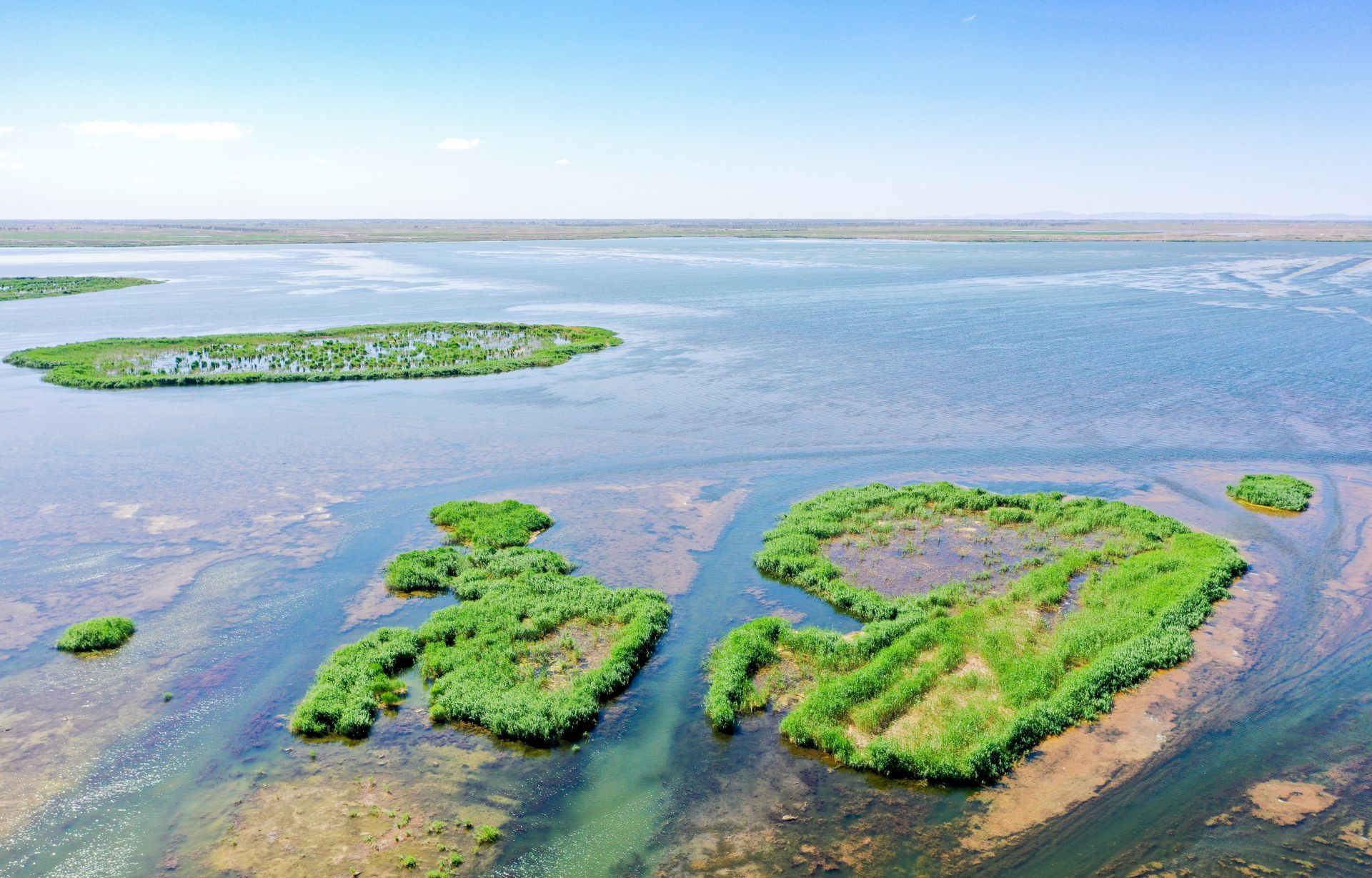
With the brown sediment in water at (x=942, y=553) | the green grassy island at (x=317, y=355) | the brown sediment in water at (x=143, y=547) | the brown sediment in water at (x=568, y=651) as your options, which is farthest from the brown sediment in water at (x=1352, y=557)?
the green grassy island at (x=317, y=355)

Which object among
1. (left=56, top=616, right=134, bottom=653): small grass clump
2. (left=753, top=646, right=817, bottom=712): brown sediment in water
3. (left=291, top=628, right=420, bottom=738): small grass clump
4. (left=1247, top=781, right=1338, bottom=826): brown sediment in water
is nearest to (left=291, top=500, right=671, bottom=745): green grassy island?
(left=291, top=628, right=420, bottom=738): small grass clump

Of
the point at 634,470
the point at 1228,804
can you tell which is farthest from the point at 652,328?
the point at 1228,804

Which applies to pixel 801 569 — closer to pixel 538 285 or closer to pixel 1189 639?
pixel 1189 639

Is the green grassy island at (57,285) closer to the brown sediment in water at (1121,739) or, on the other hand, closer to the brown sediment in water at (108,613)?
the brown sediment in water at (108,613)

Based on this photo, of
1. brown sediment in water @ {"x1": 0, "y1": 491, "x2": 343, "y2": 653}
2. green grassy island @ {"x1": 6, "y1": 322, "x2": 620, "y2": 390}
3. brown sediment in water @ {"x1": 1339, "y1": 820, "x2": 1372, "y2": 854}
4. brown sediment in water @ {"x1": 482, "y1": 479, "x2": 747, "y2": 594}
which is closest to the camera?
brown sediment in water @ {"x1": 1339, "y1": 820, "x2": 1372, "y2": 854}

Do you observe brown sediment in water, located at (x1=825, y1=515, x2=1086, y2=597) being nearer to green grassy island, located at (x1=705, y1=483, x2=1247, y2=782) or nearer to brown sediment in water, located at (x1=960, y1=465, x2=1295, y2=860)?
green grassy island, located at (x1=705, y1=483, x2=1247, y2=782)

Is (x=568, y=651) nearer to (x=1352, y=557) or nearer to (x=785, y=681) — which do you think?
(x=785, y=681)

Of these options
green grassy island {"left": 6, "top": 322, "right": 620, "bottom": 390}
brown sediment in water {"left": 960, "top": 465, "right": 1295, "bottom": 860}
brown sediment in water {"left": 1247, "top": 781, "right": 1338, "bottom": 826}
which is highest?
green grassy island {"left": 6, "top": 322, "right": 620, "bottom": 390}
